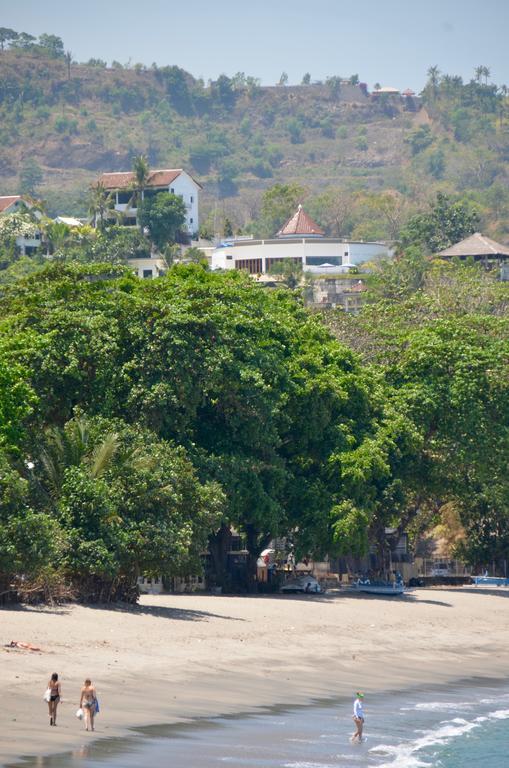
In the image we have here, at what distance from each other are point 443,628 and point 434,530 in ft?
109

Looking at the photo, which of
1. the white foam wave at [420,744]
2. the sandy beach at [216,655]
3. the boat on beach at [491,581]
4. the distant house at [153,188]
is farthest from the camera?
the distant house at [153,188]

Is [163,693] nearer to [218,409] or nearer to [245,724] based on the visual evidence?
[245,724]

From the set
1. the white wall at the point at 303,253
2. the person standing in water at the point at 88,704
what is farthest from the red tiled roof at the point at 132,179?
the person standing in water at the point at 88,704

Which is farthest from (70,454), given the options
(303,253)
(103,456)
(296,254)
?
(303,253)

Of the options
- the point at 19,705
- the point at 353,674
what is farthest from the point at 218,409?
the point at 19,705

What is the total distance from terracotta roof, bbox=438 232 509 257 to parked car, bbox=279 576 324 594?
9608cm

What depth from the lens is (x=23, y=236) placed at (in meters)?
158

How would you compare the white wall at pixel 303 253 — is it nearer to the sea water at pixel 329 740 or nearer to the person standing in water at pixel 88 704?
the sea water at pixel 329 740

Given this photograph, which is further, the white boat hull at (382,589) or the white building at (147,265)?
the white building at (147,265)

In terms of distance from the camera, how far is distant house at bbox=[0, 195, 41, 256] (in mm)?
158625

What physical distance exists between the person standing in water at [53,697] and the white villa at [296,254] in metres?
120

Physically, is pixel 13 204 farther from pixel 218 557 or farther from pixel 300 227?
pixel 218 557

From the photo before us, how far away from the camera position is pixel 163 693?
3316 cm

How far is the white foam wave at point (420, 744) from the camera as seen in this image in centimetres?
2923
